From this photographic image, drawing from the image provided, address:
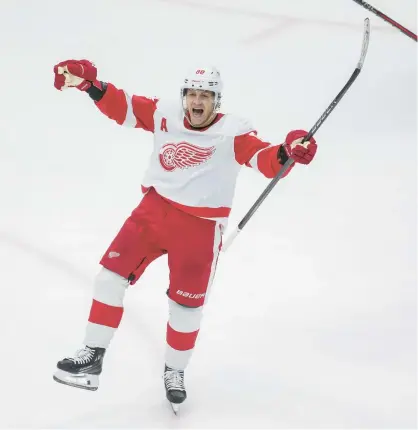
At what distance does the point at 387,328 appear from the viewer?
412cm

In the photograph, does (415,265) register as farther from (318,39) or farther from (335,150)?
(318,39)

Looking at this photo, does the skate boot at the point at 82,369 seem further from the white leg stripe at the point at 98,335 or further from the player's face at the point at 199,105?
the player's face at the point at 199,105

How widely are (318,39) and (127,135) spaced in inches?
75.4

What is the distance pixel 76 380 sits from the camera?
10.1ft

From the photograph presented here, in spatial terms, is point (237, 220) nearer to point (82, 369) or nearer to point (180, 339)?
point (180, 339)

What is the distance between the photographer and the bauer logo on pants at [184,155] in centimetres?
313

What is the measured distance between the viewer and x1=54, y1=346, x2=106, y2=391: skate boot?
3072 millimetres

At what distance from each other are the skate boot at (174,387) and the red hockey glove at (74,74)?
117 centimetres

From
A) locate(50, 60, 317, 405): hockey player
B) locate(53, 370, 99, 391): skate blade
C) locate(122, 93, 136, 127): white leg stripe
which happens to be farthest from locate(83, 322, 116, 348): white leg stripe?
locate(122, 93, 136, 127): white leg stripe

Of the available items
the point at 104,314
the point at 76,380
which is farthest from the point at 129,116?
the point at 76,380

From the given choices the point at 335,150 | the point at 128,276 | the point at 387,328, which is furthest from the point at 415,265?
the point at 128,276

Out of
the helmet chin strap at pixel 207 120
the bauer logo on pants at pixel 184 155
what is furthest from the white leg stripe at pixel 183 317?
the helmet chin strap at pixel 207 120

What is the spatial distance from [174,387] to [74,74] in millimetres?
1265

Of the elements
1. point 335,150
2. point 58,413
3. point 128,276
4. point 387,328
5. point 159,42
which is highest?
point 159,42
